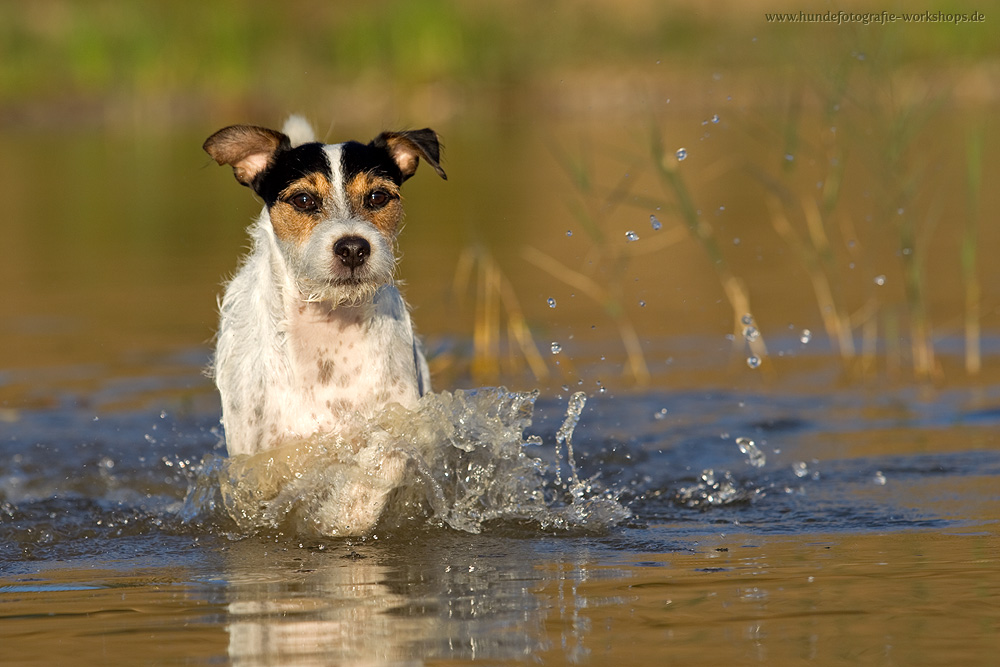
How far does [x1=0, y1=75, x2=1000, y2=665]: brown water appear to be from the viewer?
4.04 m

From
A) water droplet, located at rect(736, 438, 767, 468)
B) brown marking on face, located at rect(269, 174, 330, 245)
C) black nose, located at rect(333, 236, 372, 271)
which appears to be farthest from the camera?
water droplet, located at rect(736, 438, 767, 468)

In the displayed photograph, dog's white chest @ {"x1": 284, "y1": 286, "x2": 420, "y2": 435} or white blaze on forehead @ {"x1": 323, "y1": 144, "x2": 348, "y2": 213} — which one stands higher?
white blaze on forehead @ {"x1": 323, "y1": 144, "x2": 348, "y2": 213}

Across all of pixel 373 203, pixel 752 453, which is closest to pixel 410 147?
pixel 373 203

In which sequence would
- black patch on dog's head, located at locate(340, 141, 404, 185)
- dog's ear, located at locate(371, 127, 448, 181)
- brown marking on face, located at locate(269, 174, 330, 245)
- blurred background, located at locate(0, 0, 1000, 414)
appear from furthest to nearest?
blurred background, located at locate(0, 0, 1000, 414) < dog's ear, located at locate(371, 127, 448, 181) < black patch on dog's head, located at locate(340, 141, 404, 185) < brown marking on face, located at locate(269, 174, 330, 245)

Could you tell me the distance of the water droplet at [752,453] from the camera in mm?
6590

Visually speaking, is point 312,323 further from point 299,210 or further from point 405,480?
point 405,480

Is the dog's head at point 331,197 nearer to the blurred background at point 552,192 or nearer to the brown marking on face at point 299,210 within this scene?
the brown marking on face at point 299,210

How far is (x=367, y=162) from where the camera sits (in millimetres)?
5656

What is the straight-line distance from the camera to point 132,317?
10.4m

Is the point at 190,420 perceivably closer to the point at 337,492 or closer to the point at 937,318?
the point at 337,492

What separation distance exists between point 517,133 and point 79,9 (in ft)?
39.7

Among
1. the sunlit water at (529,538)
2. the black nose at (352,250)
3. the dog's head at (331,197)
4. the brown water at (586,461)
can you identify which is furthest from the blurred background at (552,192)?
the black nose at (352,250)

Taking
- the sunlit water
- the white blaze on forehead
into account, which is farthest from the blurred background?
the white blaze on forehead

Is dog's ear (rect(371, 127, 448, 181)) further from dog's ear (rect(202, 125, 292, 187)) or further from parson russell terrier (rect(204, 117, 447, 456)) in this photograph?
dog's ear (rect(202, 125, 292, 187))
